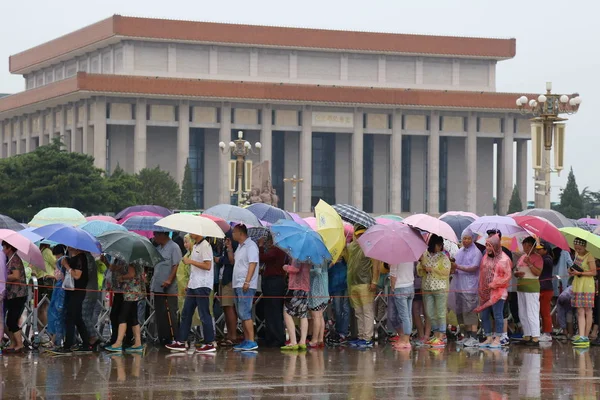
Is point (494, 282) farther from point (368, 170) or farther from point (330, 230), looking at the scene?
point (368, 170)

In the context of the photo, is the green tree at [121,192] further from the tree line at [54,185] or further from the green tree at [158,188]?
the green tree at [158,188]

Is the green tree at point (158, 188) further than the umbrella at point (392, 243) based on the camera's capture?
Yes

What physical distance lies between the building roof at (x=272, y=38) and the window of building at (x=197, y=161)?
6335 mm

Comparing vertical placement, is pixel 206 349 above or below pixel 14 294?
below

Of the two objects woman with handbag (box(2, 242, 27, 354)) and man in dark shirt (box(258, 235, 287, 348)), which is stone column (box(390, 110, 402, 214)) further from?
woman with handbag (box(2, 242, 27, 354))

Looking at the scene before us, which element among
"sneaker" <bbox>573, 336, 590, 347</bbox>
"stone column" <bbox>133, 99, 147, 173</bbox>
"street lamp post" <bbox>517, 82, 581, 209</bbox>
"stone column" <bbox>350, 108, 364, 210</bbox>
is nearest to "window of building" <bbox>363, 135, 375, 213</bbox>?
"stone column" <bbox>350, 108, 364, 210</bbox>

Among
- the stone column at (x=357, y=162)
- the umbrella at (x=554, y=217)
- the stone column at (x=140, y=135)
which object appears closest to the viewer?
the umbrella at (x=554, y=217)

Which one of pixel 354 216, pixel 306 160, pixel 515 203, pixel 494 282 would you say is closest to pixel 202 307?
pixel 354 216

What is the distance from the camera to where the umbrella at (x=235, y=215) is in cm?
1758

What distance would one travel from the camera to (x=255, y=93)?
277 ft

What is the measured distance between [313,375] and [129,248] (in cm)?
317

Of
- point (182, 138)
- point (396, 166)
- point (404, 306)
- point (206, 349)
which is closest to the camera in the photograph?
point (206, 349)

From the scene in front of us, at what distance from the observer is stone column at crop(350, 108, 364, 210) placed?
88.9 metres

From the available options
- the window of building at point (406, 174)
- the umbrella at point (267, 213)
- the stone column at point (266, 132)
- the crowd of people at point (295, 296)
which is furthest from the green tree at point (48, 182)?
the crowd of people at point (295, 296)
